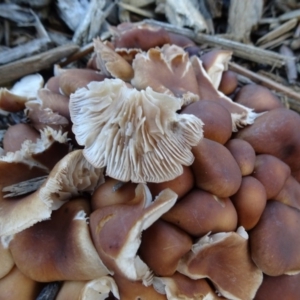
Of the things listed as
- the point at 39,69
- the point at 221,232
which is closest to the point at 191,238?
the point at 221,232

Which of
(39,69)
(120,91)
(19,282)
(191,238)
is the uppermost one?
(120,91)

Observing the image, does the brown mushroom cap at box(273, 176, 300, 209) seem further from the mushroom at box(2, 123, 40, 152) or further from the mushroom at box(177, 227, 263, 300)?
the mushroom at box(2, 123, 40, 152)

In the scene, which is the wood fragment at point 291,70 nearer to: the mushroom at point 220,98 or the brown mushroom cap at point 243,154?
the mushroom at point 220,98

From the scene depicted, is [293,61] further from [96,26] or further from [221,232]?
[221,232]

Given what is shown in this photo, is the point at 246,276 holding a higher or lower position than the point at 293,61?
lower

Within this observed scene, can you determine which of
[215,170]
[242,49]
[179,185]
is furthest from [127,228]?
[242,49]

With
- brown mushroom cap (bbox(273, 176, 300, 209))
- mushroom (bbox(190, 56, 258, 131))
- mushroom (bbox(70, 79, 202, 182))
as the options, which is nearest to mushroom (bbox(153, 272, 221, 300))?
mushroom (bbox(70, 79, 202, 182))

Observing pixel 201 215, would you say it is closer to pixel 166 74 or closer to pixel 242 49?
pixel 166 74
